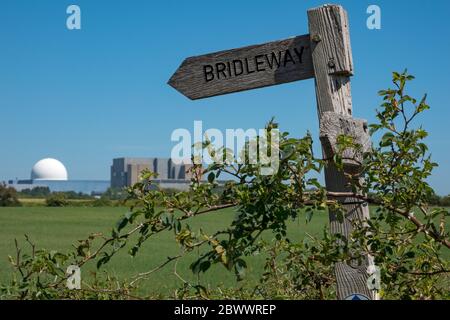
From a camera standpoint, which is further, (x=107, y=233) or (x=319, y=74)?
(x=107, y=233)

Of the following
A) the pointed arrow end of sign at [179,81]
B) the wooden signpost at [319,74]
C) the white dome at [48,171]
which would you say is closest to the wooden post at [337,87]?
the wooden signpost at [319,74]

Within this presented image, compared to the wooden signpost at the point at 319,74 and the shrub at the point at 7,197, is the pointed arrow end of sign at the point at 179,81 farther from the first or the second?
the shrub at the point at 7,197

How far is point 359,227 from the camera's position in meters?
3.25

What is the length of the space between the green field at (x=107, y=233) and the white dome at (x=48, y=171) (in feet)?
85.5

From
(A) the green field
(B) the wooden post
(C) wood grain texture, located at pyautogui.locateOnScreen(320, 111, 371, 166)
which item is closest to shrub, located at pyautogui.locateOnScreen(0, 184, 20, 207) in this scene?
(A) the green field

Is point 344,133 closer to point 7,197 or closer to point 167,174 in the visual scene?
point 167,174

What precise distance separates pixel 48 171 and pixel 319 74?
49.2 m

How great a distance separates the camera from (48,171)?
51.0m

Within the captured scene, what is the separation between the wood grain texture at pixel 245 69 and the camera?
12.3 feet

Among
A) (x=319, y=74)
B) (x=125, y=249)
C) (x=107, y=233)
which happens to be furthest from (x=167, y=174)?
(x=107, y=233)

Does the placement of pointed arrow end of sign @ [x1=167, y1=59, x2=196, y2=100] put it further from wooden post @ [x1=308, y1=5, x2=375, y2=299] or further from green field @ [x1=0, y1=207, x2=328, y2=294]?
green field @ [x1=0, y1=207, x2=328, y2=294]

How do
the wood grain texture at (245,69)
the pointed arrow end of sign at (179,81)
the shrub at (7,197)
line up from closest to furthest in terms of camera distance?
the wood grain texture at (245,69) → the pointed arrow end of sign at (179,81) → the shrub at (7,197)

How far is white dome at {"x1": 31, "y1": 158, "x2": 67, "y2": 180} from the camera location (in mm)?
50344
